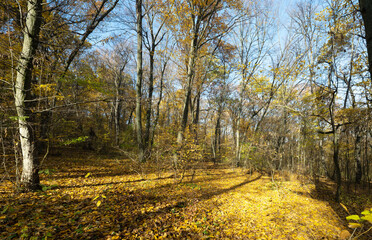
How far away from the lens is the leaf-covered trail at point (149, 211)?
9.29 ft

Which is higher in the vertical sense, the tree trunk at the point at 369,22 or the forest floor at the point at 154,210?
the tree trunk at the point at 369,22

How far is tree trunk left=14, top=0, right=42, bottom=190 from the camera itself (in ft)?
11.3

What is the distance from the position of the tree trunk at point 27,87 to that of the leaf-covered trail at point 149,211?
64 cm

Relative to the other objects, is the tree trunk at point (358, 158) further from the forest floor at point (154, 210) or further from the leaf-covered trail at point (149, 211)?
the leaf-covered trail at point (149, 211)

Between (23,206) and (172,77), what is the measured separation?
598 inches

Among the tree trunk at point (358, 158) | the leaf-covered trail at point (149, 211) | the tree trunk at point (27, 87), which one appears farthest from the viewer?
the tree trunk at point (358, 158)

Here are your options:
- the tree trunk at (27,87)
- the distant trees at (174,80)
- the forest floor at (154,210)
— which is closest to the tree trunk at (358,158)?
the distant trees at (174,80)

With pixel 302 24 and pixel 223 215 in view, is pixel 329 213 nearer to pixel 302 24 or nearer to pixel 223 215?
pixel 223 215

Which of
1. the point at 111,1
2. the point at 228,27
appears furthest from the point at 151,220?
the point at 228,27

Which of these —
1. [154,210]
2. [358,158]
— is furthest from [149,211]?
[358,158]

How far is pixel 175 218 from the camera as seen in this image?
12.1 feet

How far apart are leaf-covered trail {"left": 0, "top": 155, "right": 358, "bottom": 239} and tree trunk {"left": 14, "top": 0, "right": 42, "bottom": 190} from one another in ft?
2.11

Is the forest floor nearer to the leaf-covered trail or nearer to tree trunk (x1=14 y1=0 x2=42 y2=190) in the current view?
the leaf-covered trail

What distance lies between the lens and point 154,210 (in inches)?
151
